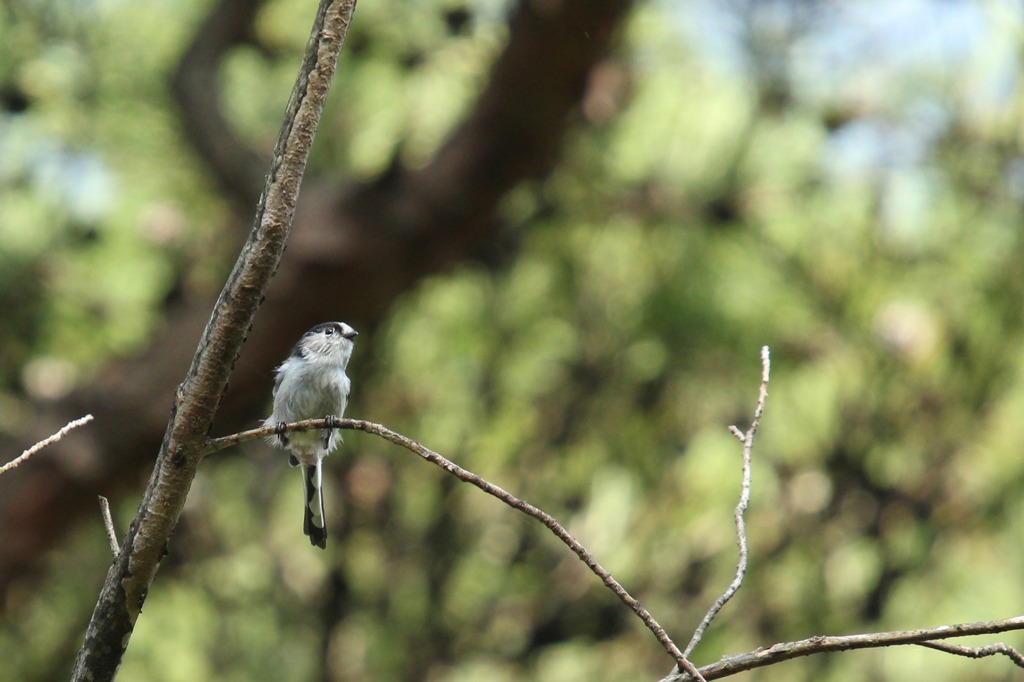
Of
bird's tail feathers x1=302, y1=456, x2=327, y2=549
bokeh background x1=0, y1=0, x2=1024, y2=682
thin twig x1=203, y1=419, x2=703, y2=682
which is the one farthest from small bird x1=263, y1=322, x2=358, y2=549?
thin twig x1=203, y1=419, x2=703, y2=682

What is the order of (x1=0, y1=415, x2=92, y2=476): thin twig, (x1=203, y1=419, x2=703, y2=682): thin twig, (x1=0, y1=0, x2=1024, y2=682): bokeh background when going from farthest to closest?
(x1=0, y1=0, x2=1024, y2=682): bokeh background, (x1=0, y1=415, x2=92, y2=476): thin twig, (x1=203, y1=419, x2=703, y2=682): thin twig

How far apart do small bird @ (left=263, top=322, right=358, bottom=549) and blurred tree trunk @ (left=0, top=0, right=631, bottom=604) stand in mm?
935

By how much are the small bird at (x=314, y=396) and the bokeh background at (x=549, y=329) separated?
84cm

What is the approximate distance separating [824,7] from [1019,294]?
1.00m

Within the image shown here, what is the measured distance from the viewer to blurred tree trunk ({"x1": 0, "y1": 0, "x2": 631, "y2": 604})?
3.16m

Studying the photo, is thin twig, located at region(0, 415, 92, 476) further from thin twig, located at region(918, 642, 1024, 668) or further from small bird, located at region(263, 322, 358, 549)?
small bird, located at region(263, 322, 358, 549)

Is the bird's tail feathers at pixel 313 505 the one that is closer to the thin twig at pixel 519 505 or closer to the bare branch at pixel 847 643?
the thin twig at pixel 519 505

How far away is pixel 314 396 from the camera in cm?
225

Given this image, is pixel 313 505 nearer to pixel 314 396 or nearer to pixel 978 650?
pixel 314 396

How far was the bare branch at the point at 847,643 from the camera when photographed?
96 cm

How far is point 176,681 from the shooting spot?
353 cm

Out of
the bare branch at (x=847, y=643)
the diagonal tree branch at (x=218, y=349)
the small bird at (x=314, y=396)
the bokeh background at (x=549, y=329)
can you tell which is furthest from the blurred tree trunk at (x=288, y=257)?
the bare branch at (x=847, y=643)

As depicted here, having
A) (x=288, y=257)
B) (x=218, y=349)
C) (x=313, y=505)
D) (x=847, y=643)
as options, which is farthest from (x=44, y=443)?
(x=288, y=257)

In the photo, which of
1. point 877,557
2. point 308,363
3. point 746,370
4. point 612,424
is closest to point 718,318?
point 746,370
